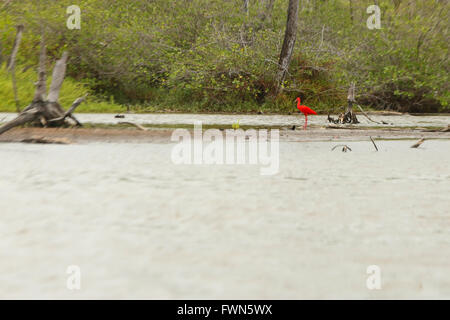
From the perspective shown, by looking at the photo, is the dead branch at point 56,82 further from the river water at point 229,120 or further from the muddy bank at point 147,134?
the river water at point 229,120

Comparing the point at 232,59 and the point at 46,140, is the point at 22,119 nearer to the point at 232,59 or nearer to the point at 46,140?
the point at 46,140

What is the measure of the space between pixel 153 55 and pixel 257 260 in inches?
554

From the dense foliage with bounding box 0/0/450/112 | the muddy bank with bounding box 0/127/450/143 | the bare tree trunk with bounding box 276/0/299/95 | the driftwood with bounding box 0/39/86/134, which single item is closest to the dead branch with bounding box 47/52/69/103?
the driftwood with bounding box 0/39/86/134

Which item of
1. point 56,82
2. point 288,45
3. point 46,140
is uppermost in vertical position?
point 288,45

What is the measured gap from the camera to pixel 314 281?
236cm

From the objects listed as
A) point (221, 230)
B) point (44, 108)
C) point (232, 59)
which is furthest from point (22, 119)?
point (232, 59)

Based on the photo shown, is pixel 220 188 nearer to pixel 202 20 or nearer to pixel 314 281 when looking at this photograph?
pixel 314 281

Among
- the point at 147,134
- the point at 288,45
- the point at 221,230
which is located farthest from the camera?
the point at 288,45

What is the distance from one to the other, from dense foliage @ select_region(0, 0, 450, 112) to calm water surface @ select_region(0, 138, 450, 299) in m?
9.60

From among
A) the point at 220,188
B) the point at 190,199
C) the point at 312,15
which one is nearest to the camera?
the point at 190,199

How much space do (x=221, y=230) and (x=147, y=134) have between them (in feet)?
17.8

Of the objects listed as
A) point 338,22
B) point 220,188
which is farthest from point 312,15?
point 220,188

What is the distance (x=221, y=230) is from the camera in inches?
125

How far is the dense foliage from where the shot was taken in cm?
1499
